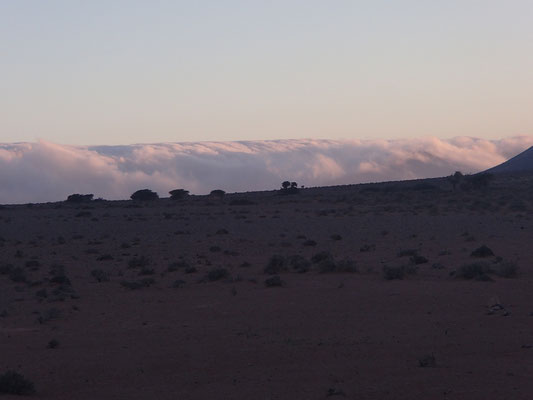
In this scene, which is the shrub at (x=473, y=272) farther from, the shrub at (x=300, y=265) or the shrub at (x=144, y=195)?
the shrub at (x=144, y=195)

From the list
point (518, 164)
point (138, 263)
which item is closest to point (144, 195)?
point (138, 263)

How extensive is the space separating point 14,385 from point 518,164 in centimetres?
15425

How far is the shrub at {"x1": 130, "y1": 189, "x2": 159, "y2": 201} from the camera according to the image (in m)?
101

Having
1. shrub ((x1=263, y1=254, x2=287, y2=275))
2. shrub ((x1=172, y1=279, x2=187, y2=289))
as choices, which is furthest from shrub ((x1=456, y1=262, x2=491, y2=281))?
shrub ((x1=172, y1=279, x2=187, y2=289))

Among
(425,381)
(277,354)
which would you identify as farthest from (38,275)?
(425,381)

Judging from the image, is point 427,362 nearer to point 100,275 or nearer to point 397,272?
point 397,272

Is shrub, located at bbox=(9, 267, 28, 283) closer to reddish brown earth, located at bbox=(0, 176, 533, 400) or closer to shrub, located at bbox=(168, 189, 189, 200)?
reddish brown earth, located at bbox=(0, 176, 533, 400)

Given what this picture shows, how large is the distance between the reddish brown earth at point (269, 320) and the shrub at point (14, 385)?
39 cm

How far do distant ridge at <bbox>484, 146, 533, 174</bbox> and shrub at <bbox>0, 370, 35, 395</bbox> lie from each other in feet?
476

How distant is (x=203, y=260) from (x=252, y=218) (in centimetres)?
2355

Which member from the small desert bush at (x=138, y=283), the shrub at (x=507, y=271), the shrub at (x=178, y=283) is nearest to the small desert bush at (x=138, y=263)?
the small desert bush at (x=138, y=283)

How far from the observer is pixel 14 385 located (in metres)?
14.8

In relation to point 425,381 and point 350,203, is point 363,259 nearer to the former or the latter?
point 425,381

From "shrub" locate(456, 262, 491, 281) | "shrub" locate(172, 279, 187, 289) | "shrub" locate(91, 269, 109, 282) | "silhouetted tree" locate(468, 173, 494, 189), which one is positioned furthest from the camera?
"silhouetted tree" locate(468, 173, 494, 189)
